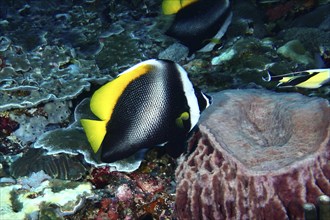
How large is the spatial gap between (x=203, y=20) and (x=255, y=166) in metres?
1.59

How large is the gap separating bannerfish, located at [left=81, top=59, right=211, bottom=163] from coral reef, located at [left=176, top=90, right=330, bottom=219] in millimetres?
409

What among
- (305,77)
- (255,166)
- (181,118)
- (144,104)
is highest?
(144,104)

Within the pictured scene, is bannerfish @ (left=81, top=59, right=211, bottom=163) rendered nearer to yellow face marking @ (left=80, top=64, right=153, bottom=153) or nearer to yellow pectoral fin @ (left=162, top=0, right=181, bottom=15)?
yellow face marking @ (left=80, top=64, right=153, bottom=153)

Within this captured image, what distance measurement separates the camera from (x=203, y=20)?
2971mm

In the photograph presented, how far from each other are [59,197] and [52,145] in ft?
1.67

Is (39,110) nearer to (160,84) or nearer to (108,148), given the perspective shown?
(108,148)

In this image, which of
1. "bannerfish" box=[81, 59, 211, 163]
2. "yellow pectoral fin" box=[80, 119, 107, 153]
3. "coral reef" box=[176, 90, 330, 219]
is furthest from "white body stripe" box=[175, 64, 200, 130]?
"yellow pectoral fin" box=[80, 119, 107, 153]

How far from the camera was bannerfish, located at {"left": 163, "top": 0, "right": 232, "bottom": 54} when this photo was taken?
2975 millimetres

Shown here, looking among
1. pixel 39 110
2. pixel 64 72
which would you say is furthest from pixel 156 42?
pixel 39 110

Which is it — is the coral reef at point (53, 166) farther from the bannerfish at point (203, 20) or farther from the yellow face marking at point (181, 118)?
the bannerfish at point (203, 20)

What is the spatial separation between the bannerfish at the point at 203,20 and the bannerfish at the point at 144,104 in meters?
1.27

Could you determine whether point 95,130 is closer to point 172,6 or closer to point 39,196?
point 39,196

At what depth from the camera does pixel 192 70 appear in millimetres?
4117

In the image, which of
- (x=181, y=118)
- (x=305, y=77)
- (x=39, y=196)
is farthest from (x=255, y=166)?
(x=39, y=196)
